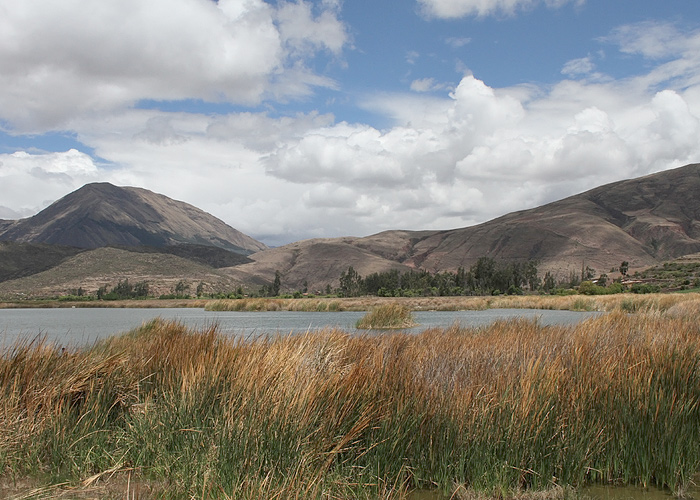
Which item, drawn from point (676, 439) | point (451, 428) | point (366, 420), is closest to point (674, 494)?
point (676, 439)

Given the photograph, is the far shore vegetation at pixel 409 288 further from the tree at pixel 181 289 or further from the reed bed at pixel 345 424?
the reed bed at pixel 345 424

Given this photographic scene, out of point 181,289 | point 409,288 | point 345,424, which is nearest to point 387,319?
point 345,424

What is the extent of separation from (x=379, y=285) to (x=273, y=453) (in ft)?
348

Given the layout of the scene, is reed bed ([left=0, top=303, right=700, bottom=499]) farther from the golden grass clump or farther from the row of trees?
the row of trees

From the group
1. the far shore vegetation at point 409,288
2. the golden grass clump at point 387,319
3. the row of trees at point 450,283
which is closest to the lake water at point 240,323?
the golden grass clump at point 387,319

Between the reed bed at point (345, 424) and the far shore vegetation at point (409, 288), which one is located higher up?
the reed bed at point (345, 424)

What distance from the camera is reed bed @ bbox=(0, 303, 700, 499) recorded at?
→ 4715 millimetres

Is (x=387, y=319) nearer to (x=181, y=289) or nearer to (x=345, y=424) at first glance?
(x=345, y=424)

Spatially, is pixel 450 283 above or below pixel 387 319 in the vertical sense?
below

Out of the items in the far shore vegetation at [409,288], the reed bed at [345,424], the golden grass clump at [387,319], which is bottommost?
the far shore vegetation at [409,288]

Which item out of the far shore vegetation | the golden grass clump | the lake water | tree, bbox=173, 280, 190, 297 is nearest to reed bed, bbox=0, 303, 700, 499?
the lake water

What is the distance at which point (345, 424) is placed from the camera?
5.26 meters

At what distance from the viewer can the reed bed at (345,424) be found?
4715 millimetres

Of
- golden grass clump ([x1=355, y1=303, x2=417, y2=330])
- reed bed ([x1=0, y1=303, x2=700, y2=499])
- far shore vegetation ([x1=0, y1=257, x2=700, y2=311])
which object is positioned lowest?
far shore vegetation ([x1=0, y1=257, x2=700, y2=311])
